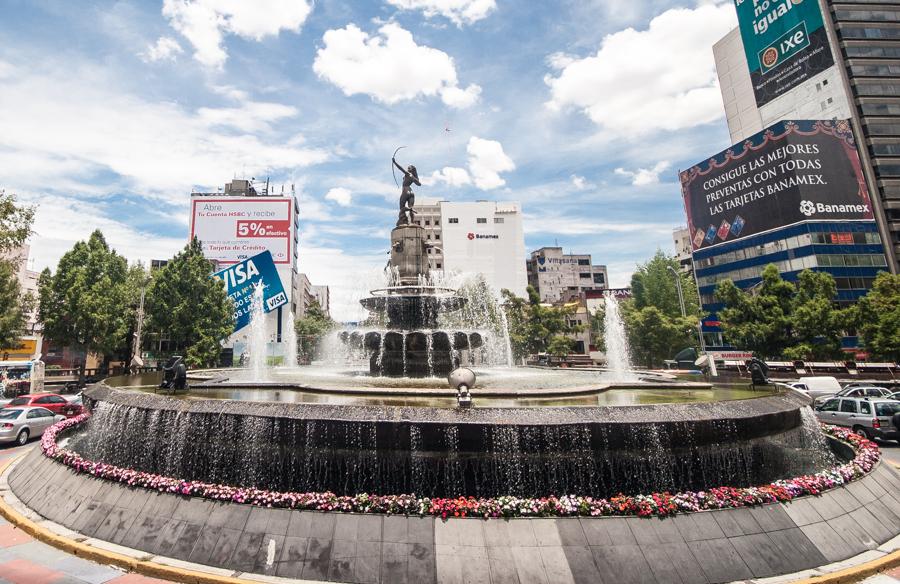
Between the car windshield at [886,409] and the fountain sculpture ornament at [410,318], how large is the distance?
550 inches

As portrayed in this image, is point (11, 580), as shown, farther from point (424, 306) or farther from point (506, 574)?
point (424, 306)

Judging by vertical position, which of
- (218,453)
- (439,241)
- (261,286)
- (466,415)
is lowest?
(218,453)

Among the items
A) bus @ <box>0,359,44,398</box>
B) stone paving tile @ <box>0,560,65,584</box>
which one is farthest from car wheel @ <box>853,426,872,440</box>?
bus @ <box>0,359,44,398</box>

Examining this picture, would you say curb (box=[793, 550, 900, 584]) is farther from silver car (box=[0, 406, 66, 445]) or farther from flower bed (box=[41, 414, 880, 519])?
silver car (box=[0, 406, 66, 445])

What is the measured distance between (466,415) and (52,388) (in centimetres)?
3895

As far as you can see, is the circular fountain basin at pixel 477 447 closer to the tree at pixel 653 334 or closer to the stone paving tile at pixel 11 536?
the stone paving tile at pixel 11 536

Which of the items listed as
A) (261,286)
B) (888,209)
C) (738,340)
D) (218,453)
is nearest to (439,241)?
(261,286)

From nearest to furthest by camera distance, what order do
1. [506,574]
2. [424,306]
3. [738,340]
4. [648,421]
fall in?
[506,574] < [648,421] < [424,306] < [738,340]

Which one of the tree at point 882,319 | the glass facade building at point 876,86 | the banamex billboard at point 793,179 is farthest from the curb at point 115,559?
the glass facade building at point 876,86

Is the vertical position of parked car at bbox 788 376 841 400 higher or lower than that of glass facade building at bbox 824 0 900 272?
lower

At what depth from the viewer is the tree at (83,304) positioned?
31.0 meters

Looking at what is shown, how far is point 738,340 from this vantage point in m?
33.8

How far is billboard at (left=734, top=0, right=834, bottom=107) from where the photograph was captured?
203 feet

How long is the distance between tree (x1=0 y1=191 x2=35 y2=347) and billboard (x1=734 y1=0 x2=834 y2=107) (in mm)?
89298
